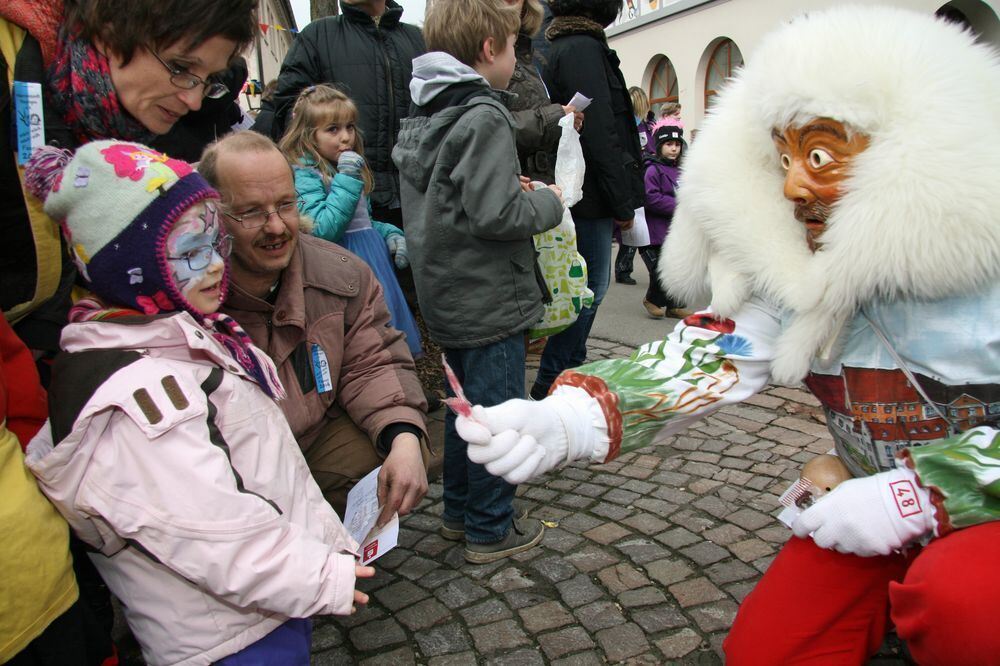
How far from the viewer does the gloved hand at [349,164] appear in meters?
Answer: 3.38

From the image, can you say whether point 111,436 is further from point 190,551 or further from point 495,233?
point 495,233

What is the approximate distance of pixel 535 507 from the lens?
3.25 metres

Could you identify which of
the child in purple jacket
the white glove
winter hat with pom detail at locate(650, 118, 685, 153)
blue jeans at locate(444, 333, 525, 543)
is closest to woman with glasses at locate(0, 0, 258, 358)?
the white glove

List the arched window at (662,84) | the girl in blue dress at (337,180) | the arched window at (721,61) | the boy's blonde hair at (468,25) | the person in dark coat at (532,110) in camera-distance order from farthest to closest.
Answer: the arched window at (662,84)
the arched window at (721,61)
the girl in blue dress at (337,180)
the person in dark coat at (532,110)
the boy's blonde hair at (468,25)

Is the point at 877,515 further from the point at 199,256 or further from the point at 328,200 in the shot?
the point at 328,200

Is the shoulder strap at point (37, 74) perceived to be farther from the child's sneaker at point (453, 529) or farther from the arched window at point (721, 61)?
the arched window at point (721, 61)

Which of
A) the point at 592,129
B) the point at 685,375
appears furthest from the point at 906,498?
the point at 592,129

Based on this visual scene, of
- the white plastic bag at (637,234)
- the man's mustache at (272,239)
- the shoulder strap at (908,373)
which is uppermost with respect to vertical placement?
the man's mustache at (272,239)

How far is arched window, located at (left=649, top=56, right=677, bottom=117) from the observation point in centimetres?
1609

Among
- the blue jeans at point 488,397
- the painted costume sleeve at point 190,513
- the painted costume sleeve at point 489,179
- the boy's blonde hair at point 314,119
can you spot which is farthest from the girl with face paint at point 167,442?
the boy's blonde hair at point 314,119

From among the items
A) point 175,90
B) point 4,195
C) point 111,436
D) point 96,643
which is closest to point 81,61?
point 175,90

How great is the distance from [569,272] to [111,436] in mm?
1983

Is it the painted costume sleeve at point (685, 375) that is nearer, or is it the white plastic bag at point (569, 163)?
the painted costume sleeve at point (685, 375)

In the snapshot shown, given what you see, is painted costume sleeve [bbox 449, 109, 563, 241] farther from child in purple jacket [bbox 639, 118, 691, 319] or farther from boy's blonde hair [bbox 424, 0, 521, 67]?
child in purple jacket [bbox 639, 118, 691, 319]
